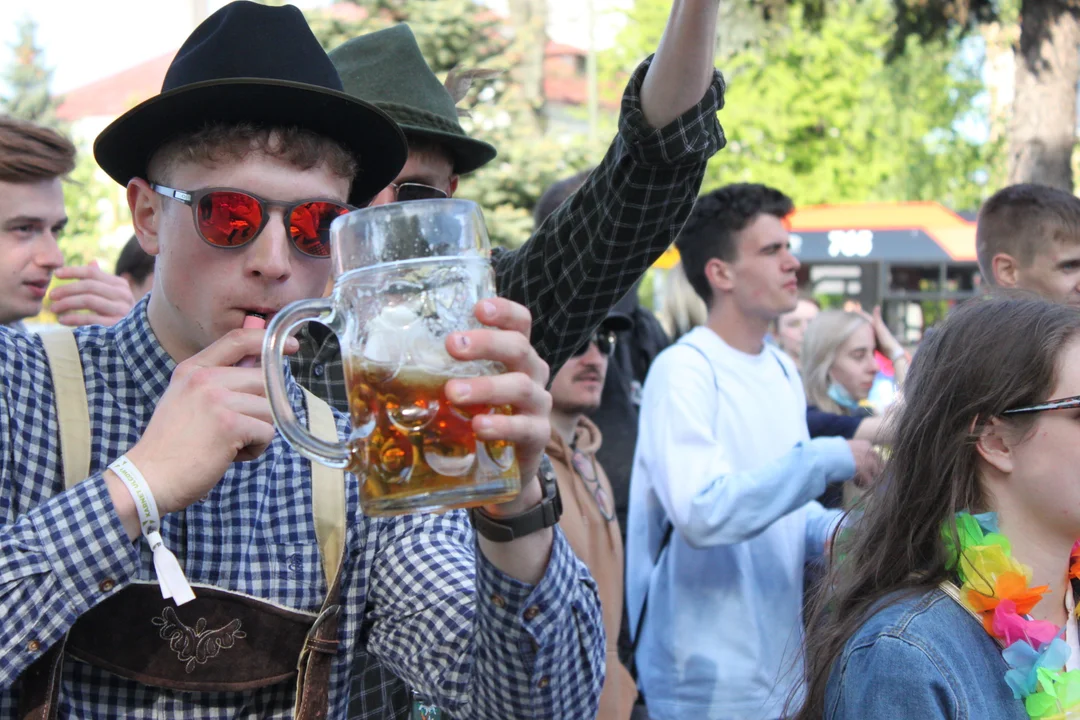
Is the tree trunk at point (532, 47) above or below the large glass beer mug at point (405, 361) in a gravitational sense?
above

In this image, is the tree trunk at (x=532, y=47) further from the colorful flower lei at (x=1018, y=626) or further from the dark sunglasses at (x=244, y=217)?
the dark sunglasses at (x=244, y=217)

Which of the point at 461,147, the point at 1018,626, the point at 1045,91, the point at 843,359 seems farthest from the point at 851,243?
the point at 1018,626

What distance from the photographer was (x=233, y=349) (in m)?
1.32

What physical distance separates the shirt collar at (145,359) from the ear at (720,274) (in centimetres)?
300

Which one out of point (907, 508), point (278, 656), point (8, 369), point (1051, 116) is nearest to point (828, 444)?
point (907, 508)

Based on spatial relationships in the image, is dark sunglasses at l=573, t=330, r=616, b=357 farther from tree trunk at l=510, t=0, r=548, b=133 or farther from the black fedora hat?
tree trunk at l=510, t=0, r=548, b=133

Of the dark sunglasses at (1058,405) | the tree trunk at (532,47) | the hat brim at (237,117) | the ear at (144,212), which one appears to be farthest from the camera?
the tree trunk at (532,47)

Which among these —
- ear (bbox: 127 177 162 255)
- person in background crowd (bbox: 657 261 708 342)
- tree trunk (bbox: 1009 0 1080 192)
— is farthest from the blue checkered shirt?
tree trunk (bbox: 1009 0 1080 192)

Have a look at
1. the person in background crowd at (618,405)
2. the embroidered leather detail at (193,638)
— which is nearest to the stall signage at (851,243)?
the person in background crowd at (618,405)

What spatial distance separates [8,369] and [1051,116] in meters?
8.96

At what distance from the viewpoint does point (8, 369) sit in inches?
58.6

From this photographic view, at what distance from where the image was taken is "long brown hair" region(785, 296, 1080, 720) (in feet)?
7.36

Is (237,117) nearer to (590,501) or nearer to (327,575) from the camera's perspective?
(327,575)

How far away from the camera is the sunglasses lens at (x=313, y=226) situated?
1.53 metres
